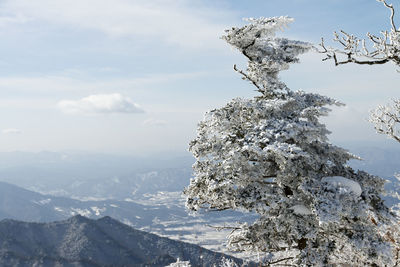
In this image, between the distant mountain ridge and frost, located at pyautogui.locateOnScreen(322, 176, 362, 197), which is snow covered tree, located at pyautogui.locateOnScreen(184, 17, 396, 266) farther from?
the distant mountain ridge

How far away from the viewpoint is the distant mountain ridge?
5394 inches

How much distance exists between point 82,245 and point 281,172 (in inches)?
6688

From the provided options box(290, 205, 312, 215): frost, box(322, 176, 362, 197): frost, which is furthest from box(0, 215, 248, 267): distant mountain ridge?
box(322, 176, 362, 197): frost

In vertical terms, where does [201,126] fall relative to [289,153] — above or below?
above

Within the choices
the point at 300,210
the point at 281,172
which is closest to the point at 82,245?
the point at 281,172

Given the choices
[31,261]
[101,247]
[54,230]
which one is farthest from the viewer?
[54,230]

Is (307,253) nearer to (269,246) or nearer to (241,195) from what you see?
(269,246)

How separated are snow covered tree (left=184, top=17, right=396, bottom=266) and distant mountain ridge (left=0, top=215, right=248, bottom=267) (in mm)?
123429

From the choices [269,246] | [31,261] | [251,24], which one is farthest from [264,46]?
[31,261]

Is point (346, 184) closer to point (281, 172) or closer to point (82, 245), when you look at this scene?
point (281, 172)

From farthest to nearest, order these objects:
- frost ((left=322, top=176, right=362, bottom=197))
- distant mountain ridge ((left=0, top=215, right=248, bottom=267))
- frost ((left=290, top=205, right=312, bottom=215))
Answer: distant mountain ridge ((left=0, top=215, right=248, bottom=267))
frost ((left=290, top=205, right=312, bottom=215))
frost ((left=322, top=176, right=362, bottom=197))

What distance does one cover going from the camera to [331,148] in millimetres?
12164

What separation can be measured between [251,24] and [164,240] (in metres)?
172

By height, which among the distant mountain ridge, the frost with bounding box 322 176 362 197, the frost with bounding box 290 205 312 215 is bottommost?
the distant mountain ridge
